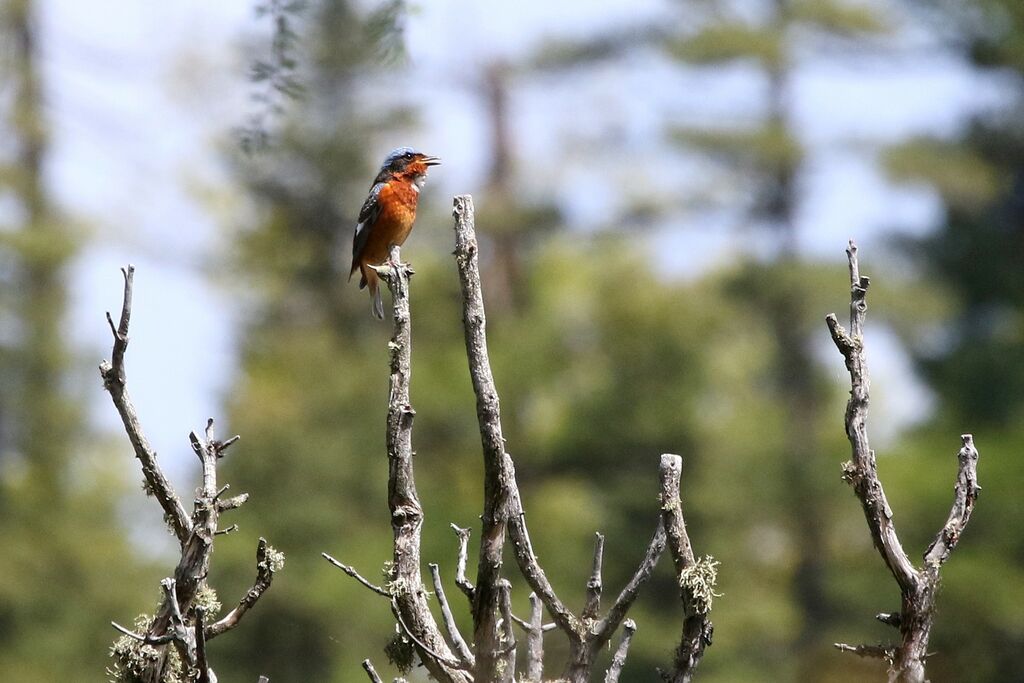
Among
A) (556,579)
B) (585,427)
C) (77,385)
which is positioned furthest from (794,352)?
(77,385)

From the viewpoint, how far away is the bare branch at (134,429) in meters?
2.54

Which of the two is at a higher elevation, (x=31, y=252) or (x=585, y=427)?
(x=31, y=252)

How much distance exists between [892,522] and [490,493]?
792mm

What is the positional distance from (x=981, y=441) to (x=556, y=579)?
7827 mm

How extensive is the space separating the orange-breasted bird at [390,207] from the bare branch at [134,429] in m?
5.09

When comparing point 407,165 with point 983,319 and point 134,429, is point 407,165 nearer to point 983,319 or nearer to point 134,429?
point 134,429

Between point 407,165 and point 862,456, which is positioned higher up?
point 407,165

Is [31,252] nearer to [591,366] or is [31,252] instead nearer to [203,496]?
[591,366]

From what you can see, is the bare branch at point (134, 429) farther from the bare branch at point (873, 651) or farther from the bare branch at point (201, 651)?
the bare branch at point (873, 651)

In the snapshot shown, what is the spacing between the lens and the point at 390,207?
787cm

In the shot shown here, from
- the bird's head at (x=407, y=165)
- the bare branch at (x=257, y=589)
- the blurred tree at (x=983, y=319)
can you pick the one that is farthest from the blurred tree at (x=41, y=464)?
the bare branch at (x=257, y=589)

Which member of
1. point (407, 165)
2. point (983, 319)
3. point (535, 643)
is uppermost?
point (983, 319)

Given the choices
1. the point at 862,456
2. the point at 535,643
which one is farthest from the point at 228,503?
the point at 862,456

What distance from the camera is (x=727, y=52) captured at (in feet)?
78.6
